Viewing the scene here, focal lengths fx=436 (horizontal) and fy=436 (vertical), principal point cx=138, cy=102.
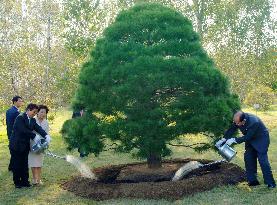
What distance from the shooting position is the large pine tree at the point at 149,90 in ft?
25.6

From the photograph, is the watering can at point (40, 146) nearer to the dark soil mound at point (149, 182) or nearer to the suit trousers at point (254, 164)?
the dark soil mound at point (149, 182)

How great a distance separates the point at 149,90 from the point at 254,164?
2.30 metres

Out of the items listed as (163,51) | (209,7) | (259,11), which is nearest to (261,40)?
(259,11)

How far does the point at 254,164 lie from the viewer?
25.6ft

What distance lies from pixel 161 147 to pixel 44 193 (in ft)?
7.43

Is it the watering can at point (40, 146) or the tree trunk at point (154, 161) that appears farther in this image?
the tree trunk at point (154, 161)

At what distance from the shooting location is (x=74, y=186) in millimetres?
8055

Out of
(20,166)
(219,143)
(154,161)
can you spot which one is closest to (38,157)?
(20,166)

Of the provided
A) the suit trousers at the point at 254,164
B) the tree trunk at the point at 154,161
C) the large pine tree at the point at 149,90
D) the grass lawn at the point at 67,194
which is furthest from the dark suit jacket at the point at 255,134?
the tree trunk at the point at 154,161

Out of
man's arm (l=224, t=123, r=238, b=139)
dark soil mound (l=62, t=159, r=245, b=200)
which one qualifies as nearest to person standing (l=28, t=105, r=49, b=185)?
dark soil mound (l=62, t=159, r=245, b=200)

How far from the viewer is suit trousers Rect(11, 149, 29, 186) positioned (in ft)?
27.0

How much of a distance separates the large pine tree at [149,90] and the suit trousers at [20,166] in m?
0.88

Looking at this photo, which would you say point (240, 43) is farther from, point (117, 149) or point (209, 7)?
point (117, 149)

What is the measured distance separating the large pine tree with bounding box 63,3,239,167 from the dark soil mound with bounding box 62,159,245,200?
453mm
